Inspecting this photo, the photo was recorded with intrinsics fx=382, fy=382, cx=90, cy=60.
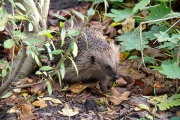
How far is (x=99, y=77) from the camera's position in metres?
5.22

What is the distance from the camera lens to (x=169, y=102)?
183 inches

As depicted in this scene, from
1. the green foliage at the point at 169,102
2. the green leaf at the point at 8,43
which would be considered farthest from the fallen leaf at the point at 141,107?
the green leaf at the point at 8,43

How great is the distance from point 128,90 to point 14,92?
58.4 inches

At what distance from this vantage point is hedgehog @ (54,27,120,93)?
16.5 feet

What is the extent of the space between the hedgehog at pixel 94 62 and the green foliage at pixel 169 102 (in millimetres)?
682

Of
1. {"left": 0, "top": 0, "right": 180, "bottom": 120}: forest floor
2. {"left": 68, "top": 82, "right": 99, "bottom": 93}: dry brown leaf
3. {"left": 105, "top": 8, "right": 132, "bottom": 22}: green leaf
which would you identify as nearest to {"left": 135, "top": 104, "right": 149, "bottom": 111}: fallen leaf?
{"left": 0, "top": 0, "right": 180, "bottom": 120}: forest floor

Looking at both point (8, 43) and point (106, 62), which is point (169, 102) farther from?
point (8, 43)

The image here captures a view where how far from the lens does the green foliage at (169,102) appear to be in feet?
14.9

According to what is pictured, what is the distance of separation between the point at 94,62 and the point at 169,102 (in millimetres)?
1138

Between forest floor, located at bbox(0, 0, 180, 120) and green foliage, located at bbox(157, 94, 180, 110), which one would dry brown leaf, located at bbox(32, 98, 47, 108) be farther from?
green foliage, located at bbox(157, 94, 180, 110)

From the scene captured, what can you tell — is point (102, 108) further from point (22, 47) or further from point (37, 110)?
point (22, 47)

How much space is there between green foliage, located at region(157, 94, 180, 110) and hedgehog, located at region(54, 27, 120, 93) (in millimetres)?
682

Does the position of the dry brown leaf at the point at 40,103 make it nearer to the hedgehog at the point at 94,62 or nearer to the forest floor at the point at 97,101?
the forest floor at the point at 97,101

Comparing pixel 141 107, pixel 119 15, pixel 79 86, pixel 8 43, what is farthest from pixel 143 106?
pixel 8 43
